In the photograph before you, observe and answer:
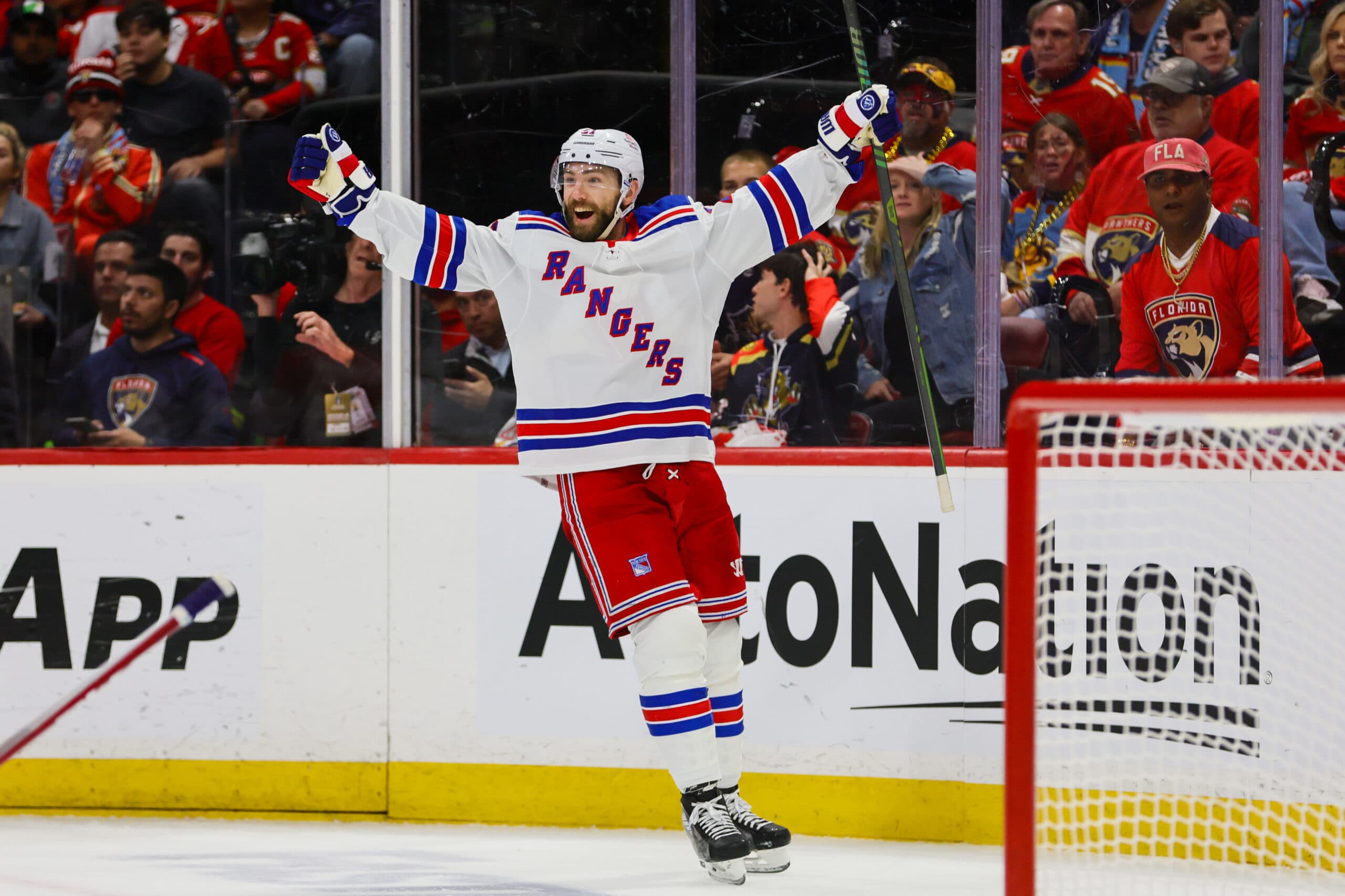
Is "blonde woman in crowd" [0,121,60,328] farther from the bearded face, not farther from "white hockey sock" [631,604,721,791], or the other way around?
"white hockey sock" [631,604,721,791]

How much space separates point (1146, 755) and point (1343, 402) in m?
1.14

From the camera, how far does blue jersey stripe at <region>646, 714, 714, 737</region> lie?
2650 millimetres

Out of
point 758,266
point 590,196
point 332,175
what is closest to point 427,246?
point 332,175

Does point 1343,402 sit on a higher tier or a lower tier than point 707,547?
higher

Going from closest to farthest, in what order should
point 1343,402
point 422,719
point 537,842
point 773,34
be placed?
1. point 1343,402
2. point 537,842
3. point 422,719
4. point 773,34

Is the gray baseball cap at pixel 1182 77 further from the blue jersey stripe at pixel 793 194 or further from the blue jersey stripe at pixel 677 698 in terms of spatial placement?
the blue jersey stripe at pixel 677 698

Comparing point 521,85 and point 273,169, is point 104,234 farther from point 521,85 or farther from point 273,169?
point 521,85

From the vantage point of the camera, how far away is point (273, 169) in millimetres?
3752

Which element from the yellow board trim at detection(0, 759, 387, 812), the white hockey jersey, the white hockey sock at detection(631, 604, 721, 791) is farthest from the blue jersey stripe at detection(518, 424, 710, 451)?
the yellow board trim at detection(0, 759, 387, 812)

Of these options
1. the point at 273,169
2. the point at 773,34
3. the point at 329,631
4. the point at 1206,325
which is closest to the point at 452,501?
the point at 329,631

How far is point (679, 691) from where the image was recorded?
2.64m

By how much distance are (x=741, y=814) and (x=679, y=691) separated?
339 millimetres

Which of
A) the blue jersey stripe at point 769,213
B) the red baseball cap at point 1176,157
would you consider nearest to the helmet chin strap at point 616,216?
the blue jersey stripe at point 769,213

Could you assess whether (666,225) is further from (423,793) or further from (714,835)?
(423,793)
